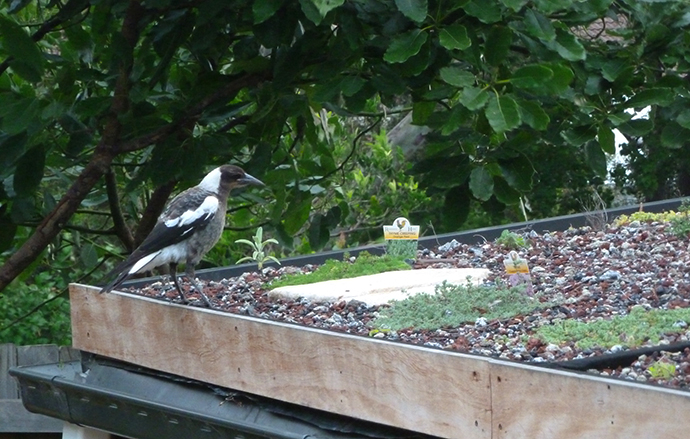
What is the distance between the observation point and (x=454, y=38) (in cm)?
304

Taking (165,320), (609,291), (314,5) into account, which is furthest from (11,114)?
(609,291)

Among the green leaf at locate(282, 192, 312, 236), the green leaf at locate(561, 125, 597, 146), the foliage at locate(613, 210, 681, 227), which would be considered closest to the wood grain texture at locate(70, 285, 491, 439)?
the green leaf at locate(561, 125, 597, 146)

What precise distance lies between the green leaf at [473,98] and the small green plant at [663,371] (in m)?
0.84

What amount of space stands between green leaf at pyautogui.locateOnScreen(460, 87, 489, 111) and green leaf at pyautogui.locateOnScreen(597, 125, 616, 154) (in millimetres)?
476

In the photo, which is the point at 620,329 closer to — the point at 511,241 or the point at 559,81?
the point at 559,81

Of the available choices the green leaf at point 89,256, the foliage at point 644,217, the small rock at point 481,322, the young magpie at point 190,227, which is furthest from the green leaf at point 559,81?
the green leaf at point 89,256

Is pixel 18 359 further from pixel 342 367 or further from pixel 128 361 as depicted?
pixel 342 367

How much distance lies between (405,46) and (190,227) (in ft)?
5.45

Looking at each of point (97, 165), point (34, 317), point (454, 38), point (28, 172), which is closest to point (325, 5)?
point (454, 38)

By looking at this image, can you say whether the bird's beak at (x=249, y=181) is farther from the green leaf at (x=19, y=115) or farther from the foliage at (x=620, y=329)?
the foliage at (x=620, y=329)

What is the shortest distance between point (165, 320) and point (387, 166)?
443 cm

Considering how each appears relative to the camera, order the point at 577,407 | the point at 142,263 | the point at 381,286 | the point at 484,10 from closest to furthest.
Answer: the point at 577,407, the point at 484,10, the point at 142,263, the point at 381,286

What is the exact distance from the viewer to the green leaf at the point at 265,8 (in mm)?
3174

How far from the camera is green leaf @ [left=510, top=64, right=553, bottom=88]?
296cm
